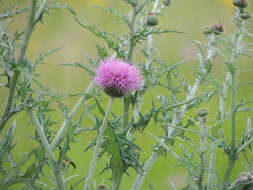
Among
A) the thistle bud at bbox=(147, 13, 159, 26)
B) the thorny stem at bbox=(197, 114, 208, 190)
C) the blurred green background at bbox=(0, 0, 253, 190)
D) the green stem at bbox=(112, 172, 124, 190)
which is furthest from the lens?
the blurred green background at bbox=(0, 0, 253, 190)

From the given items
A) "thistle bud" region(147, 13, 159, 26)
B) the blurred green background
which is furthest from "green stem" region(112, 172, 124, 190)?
the blurred green background

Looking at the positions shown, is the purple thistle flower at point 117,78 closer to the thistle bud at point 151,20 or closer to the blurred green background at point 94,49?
the thistle bud at point 151,20

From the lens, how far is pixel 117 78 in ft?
2.39

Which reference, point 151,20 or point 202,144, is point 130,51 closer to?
point 151,20

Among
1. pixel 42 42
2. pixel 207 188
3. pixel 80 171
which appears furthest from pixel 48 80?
pixel 207 188

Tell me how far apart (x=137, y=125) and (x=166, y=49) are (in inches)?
36.6

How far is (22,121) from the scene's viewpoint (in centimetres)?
152

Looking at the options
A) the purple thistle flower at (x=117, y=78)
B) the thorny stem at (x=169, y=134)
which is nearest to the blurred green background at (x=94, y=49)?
the thorny stem at (x=169, y=134)

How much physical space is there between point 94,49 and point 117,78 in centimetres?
105

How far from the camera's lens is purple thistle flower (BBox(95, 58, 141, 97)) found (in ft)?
2.37

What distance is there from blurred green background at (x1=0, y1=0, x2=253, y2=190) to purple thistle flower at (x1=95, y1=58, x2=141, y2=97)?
0.73m

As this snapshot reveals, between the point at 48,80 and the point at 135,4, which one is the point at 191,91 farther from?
the point at 48,80

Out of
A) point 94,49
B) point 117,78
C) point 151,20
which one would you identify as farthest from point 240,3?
point 94,49

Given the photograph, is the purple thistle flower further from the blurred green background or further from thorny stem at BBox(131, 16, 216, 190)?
the blurred green background
